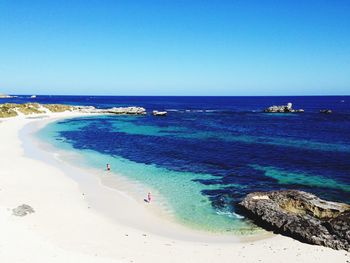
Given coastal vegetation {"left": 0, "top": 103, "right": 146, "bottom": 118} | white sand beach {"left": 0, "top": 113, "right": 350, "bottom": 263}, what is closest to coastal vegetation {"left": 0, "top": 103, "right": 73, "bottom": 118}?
coastal vegetation {"left": 0, "top": 103, "right": 146, "bottom": 118}

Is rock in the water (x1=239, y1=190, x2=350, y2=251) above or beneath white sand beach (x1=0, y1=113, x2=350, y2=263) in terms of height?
above

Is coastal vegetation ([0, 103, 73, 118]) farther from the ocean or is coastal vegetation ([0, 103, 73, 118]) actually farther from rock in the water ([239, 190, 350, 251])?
rock in the water ([239, 190, 350, 251])

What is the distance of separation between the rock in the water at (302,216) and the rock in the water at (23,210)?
1527 cm

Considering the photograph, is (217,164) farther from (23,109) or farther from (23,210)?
(23,109)

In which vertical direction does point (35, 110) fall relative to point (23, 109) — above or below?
below

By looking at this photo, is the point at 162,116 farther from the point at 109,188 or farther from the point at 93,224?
the point at 93,224

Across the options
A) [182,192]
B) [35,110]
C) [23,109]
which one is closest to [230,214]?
[182,192]

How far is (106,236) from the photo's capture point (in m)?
20.6

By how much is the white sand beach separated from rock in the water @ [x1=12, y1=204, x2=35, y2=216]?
0.32 meters

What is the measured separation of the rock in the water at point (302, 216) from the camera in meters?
19.6

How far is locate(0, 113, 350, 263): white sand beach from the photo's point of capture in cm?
1780

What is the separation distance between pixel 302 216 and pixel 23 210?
1861 cm

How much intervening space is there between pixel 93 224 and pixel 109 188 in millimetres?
8743

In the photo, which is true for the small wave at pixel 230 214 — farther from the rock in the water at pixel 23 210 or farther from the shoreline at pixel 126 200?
the rock in the water at pixel 23 210
